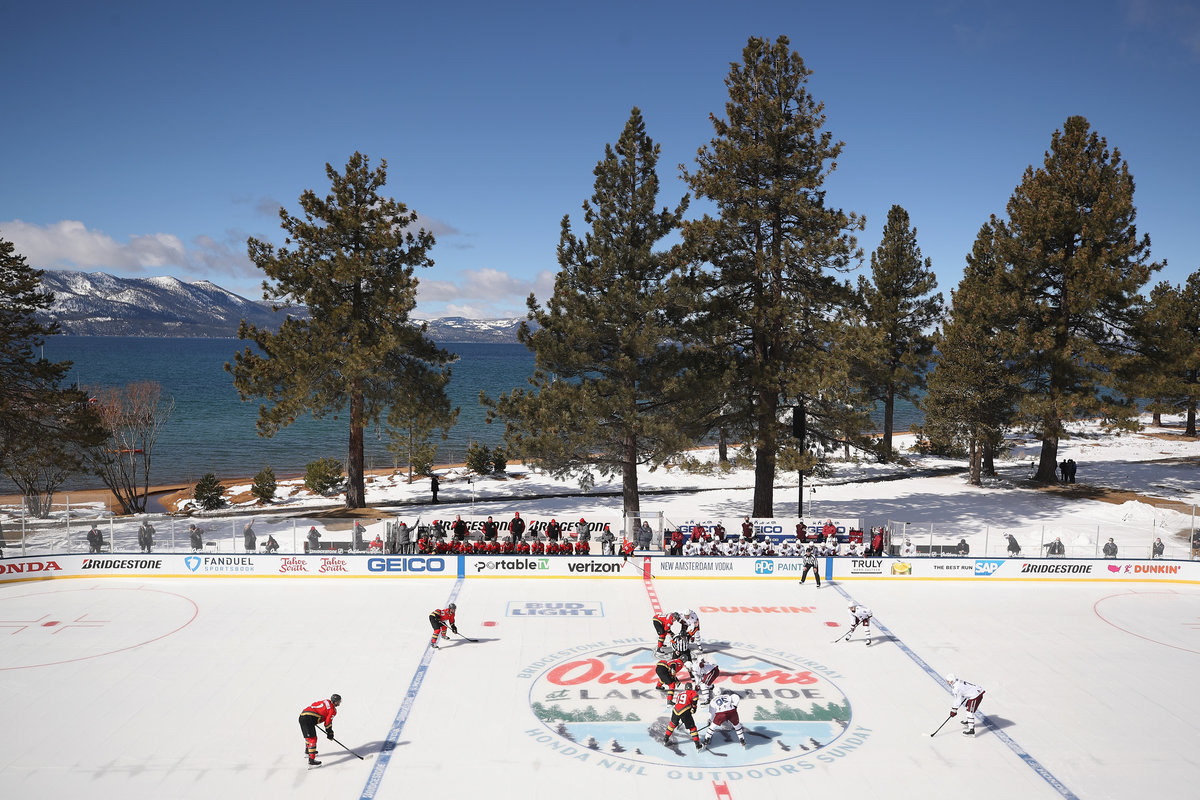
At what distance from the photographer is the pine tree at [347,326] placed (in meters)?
33.7

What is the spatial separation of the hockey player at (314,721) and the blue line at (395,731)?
108cm

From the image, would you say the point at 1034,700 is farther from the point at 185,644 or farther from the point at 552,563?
the point at 185,644

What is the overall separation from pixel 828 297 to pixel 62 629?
1182 inches

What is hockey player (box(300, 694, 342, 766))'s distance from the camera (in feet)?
45.0

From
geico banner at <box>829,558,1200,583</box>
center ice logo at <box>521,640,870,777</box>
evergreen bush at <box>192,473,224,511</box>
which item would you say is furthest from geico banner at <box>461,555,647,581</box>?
evergreen bush at <box>192,473,224,511</box>

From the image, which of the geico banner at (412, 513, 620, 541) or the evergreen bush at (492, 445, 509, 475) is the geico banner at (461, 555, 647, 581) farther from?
the evergreen bush at (492, 445, 509, 475)

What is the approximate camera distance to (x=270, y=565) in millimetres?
27594

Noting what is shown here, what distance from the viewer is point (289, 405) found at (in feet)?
108

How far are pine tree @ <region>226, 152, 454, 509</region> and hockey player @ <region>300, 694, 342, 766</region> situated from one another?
2075 centimetres

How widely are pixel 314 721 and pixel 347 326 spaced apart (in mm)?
24731

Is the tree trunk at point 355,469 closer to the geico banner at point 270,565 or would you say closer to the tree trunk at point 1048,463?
the geico banner at point 270,565

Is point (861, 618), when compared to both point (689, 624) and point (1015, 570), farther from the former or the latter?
point (1015, 570)

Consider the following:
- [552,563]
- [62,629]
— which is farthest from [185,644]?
[552,563]

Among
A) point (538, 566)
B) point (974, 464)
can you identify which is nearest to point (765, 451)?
point (538, 566)
